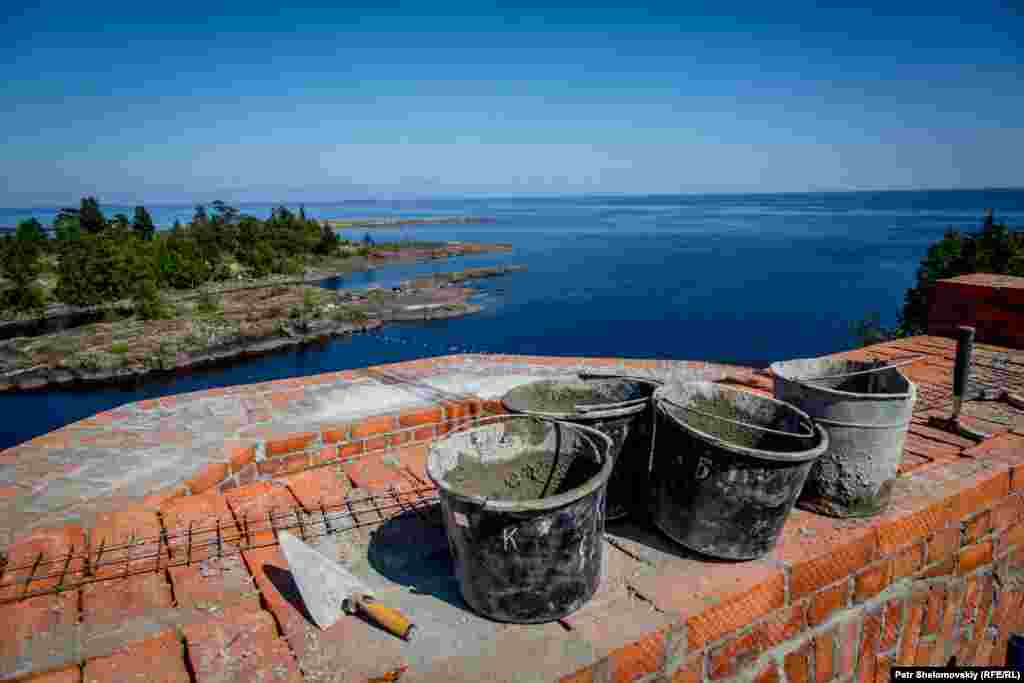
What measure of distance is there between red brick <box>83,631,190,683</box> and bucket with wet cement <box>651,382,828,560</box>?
1.88 metres

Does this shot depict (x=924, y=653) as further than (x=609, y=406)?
Yes

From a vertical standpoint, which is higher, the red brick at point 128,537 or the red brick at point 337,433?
the red brick at point 337,433

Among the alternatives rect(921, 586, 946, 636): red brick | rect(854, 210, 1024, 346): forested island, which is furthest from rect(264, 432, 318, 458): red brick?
rect(854, 210, 1024, 346): forested island

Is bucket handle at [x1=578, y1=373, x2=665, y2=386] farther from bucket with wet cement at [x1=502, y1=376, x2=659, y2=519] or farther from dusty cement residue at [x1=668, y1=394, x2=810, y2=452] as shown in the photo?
dusty cement residue at [x1=668, y1=394, x2=810, y2=452]

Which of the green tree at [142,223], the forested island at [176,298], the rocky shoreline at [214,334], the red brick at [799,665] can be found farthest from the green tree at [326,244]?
the red brick at [799,665]

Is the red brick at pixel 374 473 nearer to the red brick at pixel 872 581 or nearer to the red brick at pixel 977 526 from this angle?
the red brick at pixel 872 581

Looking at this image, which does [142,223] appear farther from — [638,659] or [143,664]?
[638,659]

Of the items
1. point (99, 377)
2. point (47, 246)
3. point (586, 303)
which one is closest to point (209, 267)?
point (47, 246)

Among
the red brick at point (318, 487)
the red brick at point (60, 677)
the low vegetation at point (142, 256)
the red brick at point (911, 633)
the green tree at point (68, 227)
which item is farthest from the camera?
the green tree at point (68, 227)

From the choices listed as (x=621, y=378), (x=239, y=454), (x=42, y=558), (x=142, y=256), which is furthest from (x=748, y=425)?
(x=142, y=256)

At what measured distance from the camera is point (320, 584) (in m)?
1.99

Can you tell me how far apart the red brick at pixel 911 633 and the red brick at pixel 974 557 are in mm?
368

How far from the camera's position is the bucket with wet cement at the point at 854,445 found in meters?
2.38

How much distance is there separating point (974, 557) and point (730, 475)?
190cm
